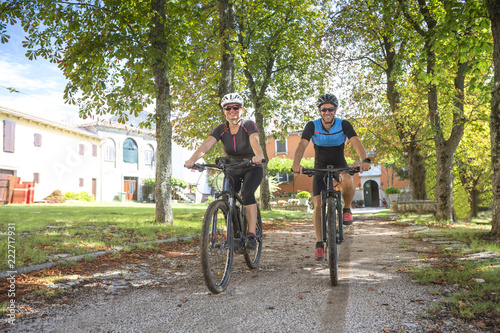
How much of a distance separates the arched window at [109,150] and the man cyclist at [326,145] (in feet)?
119

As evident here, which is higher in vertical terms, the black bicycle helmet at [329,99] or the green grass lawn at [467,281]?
the black bicycle helmet at [329,99]

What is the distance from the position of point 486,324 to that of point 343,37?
1554 centimetres

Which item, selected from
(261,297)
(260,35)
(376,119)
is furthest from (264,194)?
(261,297)

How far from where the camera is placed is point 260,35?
61.6ft

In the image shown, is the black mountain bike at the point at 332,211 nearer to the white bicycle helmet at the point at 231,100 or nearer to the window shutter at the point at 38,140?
the white bicycle helmet at the point at 231,100

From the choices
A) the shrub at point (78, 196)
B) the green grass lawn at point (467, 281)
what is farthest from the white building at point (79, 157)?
the green grass lawn at point (467, 281)

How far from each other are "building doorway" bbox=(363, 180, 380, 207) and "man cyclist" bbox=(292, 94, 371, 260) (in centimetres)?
4312

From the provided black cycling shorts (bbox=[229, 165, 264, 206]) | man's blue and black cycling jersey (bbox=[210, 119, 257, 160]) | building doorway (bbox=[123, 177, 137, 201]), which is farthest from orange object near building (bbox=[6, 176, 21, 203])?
black cycling shorts (bbox=[229, 165, 264, 206])

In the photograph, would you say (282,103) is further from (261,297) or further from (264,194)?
(261,297)

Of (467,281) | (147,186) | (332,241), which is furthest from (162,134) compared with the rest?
(147,186)

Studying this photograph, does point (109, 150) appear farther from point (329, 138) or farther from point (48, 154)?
point (329, 138)

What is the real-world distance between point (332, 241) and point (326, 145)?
138 centimetres

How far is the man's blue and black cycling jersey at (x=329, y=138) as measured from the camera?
477 cm

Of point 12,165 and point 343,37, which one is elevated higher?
point 343,37
